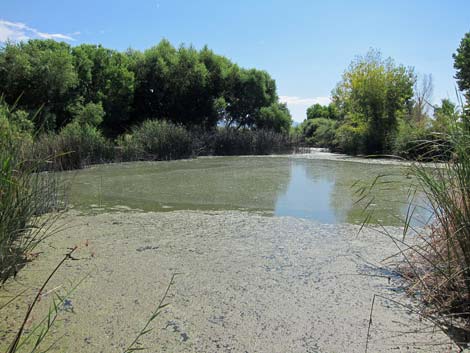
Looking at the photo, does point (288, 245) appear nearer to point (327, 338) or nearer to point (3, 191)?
point (327, 338)

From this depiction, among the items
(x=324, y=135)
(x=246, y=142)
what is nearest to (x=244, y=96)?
(x=246, y=142)

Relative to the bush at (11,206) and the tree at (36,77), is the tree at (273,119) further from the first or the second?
the bush at (11,206)

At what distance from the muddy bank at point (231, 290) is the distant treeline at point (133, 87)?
10.9m

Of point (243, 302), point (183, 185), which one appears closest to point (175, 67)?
point (183, 185)

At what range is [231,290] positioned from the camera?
8.48ft

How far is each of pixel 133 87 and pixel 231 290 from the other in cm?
1724

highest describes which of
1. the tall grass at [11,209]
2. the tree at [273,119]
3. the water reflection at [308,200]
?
the tree at [273,119]

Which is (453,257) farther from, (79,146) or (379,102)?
(379,102)

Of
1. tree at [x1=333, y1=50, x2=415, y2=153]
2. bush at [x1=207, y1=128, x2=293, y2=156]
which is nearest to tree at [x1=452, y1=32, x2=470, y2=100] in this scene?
tree at [x1=333, y1=50, x2=415, y2=153]

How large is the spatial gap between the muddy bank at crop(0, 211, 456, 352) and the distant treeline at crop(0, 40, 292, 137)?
10.9m

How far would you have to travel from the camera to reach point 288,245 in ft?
11.8

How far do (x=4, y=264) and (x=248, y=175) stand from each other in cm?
731

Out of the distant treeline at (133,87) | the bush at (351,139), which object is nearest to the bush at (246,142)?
the distant treeline at (133,87)

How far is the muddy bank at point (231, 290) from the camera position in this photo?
200 centimetres
